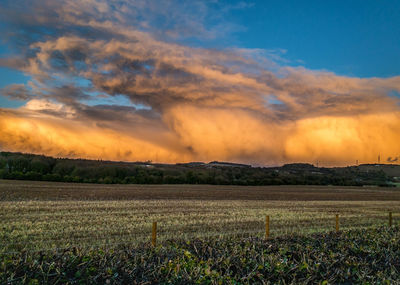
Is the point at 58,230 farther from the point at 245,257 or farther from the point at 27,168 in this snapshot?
the point at 27,168

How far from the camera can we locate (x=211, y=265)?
30.7 ft

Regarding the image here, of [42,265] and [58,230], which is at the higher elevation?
[42,265]

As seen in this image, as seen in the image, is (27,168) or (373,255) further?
(27,168)

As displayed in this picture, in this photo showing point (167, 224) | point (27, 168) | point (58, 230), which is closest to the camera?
point (58, 230)

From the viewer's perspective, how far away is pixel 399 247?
1306 cm

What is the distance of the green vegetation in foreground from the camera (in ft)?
26.3

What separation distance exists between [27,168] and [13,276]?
298 ft

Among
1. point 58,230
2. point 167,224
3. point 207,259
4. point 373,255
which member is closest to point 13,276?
point 207,259

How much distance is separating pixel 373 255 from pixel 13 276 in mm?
10108

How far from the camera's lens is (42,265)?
8.02 metres

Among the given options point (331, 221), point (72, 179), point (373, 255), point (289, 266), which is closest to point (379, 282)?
point (289, 266)

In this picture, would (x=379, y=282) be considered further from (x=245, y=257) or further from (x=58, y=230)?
(x=58, y=230)

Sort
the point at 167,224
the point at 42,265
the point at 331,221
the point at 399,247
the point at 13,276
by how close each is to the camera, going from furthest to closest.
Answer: the point at 331,221
the point at 167,224
the point at 399,247
the point at 42,265
the point at 13,276

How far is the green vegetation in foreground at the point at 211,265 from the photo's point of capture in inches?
316
